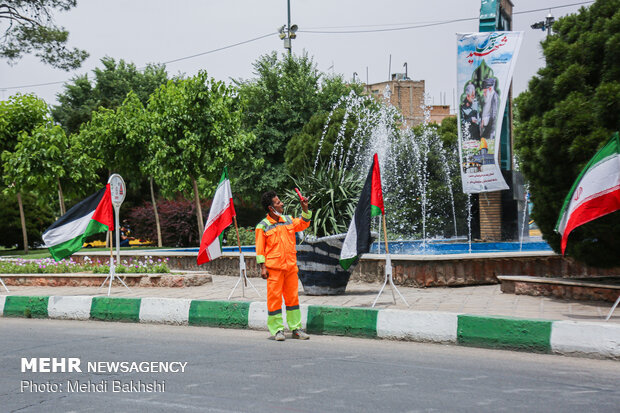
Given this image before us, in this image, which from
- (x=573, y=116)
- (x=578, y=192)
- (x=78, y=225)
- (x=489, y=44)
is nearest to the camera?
(x=578, y=192)

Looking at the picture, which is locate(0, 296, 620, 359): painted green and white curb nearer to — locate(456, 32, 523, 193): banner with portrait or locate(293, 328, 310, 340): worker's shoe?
locate(293, 328, 310, 340): worker's shoe

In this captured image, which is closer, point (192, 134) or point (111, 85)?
point (192, 134)

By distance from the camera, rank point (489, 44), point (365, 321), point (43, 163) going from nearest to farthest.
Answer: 1. point (365, 321)
2. point (489, 44)
3. point (43, 163)

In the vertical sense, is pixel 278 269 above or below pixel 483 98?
below

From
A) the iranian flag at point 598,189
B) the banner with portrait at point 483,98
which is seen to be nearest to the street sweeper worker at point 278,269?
→ the iranian flag at point 598,189

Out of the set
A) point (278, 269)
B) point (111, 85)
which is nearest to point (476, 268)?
point (278, 269)

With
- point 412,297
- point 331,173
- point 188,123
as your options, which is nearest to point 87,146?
point 188,123

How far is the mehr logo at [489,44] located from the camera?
1925 cm

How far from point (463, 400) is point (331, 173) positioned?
27.0 feet

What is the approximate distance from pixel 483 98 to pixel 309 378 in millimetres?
16059

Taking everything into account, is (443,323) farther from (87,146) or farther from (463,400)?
(87,146)

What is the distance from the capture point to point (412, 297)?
9.81 meters

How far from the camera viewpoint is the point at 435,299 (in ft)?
31.2

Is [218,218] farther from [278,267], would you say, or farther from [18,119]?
[18,119]
